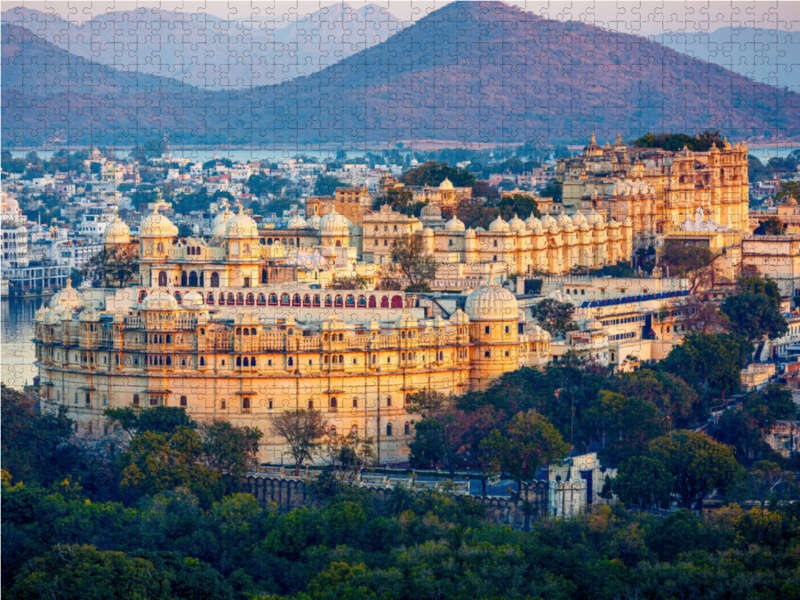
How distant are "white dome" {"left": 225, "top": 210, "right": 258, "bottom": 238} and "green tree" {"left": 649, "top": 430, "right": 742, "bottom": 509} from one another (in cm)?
1567

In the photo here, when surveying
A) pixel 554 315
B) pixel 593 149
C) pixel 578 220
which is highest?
pixel 593 149

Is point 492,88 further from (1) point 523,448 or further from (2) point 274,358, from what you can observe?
(1) point 523,448

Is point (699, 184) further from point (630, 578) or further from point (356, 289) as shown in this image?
point (630, 578)

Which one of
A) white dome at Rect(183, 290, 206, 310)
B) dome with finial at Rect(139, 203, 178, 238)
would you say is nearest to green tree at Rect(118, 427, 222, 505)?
white dome at Rect(183, 290, 206, 310)

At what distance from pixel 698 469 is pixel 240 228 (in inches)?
668

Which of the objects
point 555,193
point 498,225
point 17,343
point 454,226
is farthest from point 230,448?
point 555,193

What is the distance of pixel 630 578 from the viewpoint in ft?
124

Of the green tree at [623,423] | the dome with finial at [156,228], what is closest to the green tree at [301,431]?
the green tree at [623,423]

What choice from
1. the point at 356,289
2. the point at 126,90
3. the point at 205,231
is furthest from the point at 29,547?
the point at 205,231

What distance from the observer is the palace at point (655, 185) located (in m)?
72.7

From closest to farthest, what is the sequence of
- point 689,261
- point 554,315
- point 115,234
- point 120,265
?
point 554,315 < point 115,234 < point 120,265 < point 689,261

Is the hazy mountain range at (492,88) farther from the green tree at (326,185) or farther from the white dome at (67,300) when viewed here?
the green tree at (326,185)

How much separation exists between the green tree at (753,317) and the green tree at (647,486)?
49.3ft

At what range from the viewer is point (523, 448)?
45.0 meters
